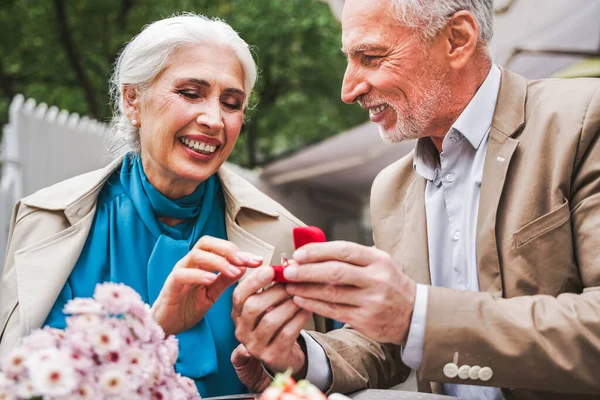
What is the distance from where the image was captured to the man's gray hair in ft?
7.72

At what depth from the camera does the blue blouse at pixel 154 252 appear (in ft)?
8.23

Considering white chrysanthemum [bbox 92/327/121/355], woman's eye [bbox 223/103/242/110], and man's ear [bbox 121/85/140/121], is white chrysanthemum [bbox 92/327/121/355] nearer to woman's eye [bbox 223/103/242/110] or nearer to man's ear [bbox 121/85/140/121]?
woman's eye [bbox 223/103/242/110]

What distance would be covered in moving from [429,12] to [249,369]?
55.0 inches

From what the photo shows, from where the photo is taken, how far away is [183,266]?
2.06m

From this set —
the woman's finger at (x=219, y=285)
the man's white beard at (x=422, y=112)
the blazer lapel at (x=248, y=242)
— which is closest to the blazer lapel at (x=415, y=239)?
the man's white beard at (x=422, y=112)

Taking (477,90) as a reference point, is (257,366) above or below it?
below

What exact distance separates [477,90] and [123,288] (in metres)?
1.57

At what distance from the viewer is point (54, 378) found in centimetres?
117

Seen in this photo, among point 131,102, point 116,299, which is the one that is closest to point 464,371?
point 116,299

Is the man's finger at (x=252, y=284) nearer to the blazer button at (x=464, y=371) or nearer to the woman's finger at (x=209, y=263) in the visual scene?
the woman's finger at (x=209, y=263)

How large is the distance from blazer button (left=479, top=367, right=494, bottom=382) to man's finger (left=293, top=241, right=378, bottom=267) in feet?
1.37

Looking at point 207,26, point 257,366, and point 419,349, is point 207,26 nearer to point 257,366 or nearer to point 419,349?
point 257,366

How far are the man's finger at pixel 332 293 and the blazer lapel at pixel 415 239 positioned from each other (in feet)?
2.28

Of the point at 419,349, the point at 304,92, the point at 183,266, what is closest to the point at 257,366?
the point at 183,266
